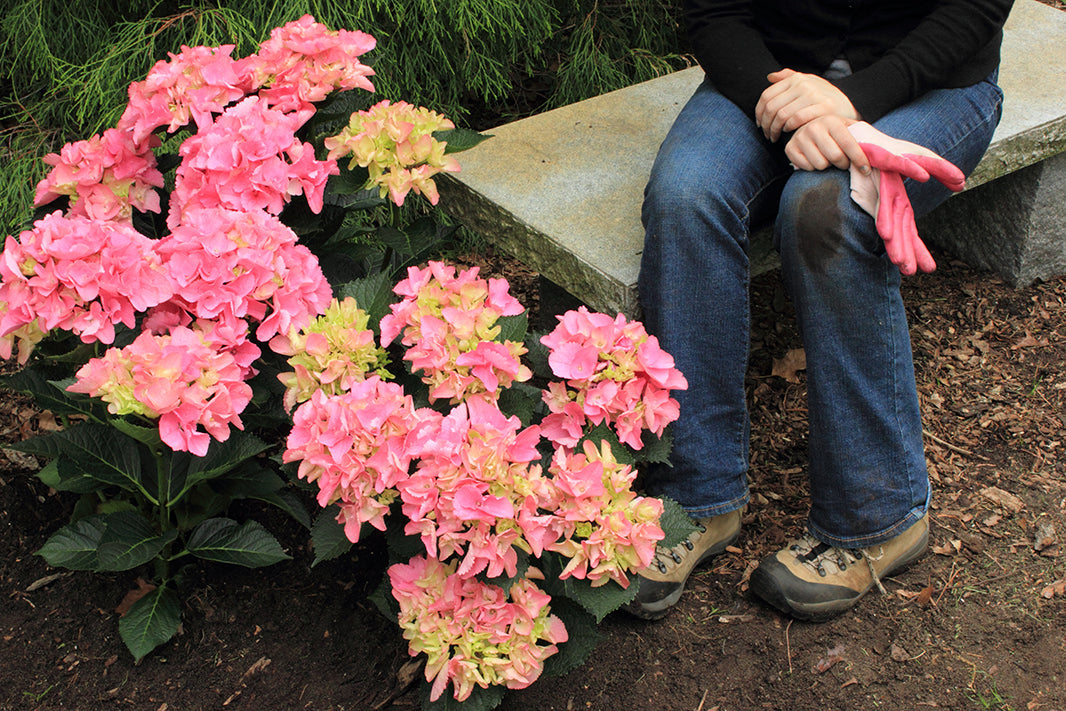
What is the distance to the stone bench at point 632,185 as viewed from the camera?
220 cm

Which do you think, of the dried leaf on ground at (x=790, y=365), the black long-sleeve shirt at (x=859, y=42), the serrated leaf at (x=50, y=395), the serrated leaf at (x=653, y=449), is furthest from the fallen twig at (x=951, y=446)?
the serrated leaf at (x=50, y=395)

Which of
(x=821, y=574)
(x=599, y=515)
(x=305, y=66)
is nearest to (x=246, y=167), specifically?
(x=305, y=66)

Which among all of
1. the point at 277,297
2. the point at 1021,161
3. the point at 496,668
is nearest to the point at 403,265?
the point at 277,297

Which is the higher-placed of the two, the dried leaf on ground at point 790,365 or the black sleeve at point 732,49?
the black sleeve at point 732,49

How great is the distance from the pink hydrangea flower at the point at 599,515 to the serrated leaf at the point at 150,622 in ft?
2.70

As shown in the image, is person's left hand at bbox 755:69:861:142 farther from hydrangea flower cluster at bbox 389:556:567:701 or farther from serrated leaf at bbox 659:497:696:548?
hydrangea flower cluster at bbox 389:556:567:701

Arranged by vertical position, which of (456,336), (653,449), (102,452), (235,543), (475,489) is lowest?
(235,543)

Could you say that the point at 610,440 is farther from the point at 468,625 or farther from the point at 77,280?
the point at 77,280

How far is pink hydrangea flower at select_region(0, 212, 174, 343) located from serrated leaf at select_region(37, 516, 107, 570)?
1.50ft

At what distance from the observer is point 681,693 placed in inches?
74.9

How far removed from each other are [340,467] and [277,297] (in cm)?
35

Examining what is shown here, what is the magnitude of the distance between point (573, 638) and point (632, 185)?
1.14 metres

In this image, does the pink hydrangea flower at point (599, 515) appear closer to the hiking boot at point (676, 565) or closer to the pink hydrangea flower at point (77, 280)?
the hiking boot at point (676, 565)

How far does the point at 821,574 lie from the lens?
202 centimetres
